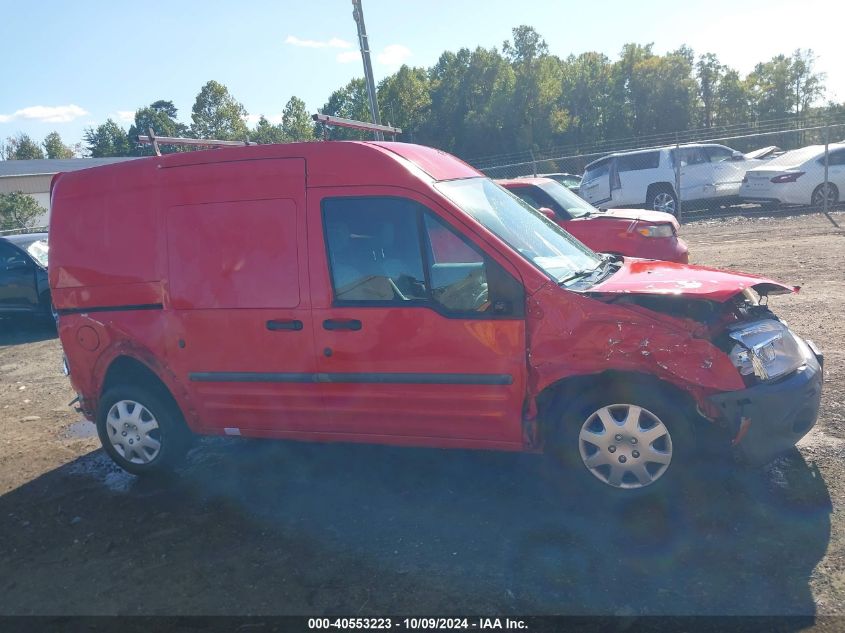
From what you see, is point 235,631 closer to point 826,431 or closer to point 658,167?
point 826,431

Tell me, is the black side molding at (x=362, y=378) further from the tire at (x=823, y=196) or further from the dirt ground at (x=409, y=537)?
the tire at (x=823, y=196)

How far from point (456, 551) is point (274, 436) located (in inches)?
62.1

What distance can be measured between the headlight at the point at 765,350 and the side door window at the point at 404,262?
1.23 metres

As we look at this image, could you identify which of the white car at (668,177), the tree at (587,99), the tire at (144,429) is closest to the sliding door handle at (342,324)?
the tire at (144,429)

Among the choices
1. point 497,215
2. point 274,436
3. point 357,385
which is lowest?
point 274,436

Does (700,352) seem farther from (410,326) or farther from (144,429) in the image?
(144,429)

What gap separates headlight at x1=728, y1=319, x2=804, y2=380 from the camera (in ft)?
11.8

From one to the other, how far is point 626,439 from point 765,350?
87 centimetres

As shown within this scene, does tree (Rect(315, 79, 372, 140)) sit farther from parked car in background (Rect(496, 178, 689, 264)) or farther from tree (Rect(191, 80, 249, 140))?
parked car in background (Rect(496, 178, 689, 264))

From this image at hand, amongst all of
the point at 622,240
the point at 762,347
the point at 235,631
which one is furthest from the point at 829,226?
the point at 235,631

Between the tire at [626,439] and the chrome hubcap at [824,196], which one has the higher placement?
the chrome hubcap at [824,196]

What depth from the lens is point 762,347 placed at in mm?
3693

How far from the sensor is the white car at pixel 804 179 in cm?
1541

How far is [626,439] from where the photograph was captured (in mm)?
3736
